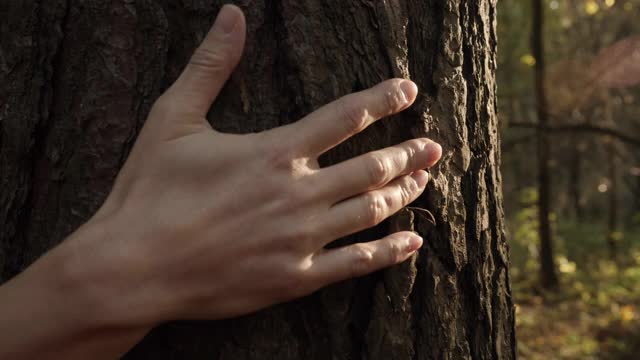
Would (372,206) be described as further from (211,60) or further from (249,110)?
Result: (211,60)

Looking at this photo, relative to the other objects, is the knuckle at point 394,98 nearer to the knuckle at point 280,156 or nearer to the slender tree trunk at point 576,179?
the knuckle at point 280,156

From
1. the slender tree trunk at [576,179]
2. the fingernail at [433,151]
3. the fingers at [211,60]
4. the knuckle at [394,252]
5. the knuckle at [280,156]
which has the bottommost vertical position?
the slender tree trunk at [576,179]

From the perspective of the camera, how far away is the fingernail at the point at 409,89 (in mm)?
1308

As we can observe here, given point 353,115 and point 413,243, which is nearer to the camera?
point 353,115

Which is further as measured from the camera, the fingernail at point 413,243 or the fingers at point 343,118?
the fingernail at point 413,243

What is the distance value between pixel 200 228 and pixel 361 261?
340 millimetres

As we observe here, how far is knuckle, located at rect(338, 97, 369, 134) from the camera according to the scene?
123cm

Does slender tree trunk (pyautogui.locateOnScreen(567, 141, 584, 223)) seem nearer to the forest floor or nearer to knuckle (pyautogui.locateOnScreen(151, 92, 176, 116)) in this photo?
the forest floor

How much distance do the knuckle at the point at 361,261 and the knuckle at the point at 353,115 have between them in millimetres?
248

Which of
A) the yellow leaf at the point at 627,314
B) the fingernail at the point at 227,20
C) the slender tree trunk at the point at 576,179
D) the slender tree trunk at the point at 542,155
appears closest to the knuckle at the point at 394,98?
the fingernail at the point at 227,20

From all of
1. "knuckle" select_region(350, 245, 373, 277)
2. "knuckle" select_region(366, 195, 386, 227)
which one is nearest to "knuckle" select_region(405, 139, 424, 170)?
"knuckle" select_region(366, 195, 386, 227)

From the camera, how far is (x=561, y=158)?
12969 millimetres

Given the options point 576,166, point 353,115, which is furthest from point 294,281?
point 576,166

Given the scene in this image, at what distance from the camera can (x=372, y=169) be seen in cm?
124
